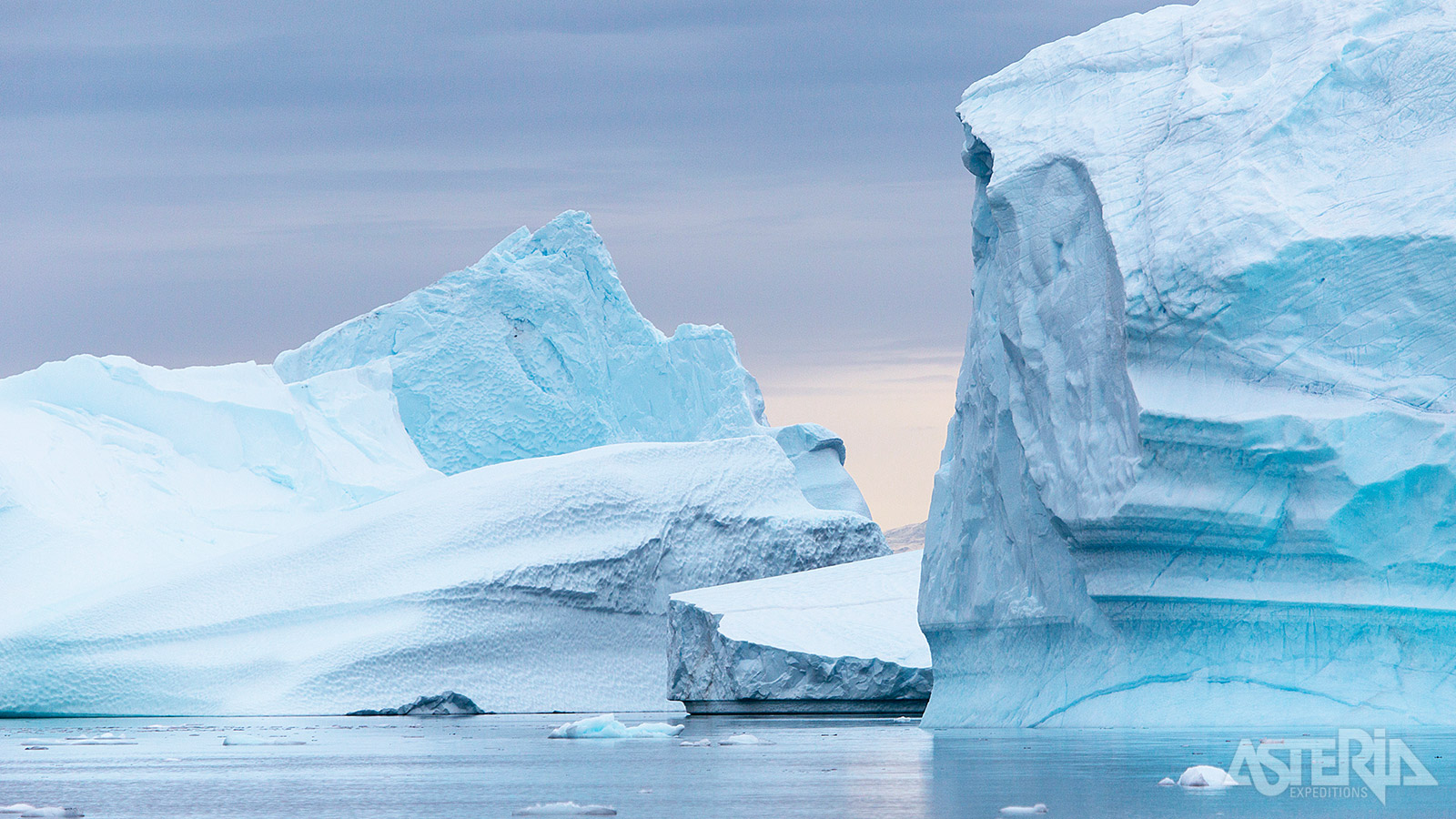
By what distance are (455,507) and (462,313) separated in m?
6.96

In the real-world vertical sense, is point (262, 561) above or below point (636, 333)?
below

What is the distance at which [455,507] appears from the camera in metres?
22.8

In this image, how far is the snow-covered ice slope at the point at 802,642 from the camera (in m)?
17.9

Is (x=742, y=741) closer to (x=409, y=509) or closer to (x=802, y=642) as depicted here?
(x=802, y=642)

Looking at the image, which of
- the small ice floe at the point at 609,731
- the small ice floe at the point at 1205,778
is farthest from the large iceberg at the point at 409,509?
the small ice floe at the point at 1205,778

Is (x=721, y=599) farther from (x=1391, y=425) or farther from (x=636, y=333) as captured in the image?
(x=636, y=333)

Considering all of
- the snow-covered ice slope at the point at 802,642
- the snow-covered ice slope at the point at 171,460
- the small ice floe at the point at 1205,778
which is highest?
the snow-covered ice slope at the point at 171,460

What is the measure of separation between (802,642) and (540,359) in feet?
40.2

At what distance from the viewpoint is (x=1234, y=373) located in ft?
34.5

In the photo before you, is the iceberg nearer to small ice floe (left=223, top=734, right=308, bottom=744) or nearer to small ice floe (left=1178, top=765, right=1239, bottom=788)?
small ice floe (left=223, top=734, right=308, bottom=744)

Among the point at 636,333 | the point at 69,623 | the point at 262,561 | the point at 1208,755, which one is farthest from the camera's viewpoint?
the point at 636,333

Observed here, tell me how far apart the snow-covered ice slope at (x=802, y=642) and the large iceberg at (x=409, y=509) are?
269 centimetres

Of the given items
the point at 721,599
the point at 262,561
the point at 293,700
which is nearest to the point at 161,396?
the point at 262,561

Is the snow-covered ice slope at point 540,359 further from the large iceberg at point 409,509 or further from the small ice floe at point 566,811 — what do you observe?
the small ice floe at point 566,811
